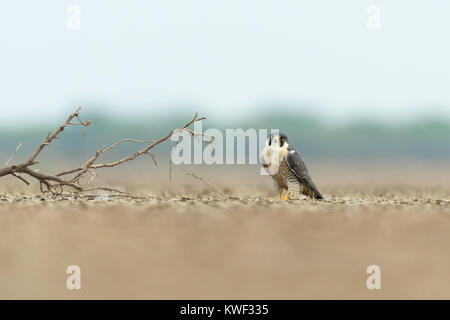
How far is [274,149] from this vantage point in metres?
9.27

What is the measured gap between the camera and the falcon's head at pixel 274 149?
9172mm

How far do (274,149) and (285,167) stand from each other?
13.4 inches

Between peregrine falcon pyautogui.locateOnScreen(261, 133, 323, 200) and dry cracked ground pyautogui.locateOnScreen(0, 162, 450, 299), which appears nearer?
dry cracked ground pyautogui.locateOnScreen(0, 162, 450, 299)

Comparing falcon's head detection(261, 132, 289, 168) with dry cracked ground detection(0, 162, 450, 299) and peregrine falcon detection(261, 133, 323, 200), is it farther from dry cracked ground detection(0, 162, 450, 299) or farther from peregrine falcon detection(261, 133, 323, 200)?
dry cracked ground detection(0, 162, 450, 299)

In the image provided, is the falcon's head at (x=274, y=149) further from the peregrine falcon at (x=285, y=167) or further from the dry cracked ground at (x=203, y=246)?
the dry cracked ground at (x=203, y=246)

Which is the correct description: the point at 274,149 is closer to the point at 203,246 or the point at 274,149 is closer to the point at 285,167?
the point at 285,167

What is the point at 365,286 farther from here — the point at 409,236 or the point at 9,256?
the point at 9,256

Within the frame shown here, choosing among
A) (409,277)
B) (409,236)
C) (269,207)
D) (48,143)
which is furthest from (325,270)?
(48,143)

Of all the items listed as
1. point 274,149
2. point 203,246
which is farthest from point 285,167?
point 203,246

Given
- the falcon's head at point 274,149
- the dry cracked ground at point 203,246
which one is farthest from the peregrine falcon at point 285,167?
the dry cracked ground at point 203,246

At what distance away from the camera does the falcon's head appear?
361 inches

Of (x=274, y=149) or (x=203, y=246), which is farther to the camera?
(x=274, y=149)

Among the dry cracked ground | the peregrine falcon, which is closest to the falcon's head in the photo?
the peregrine falcon

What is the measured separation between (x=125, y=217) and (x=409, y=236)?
278 centimetres
